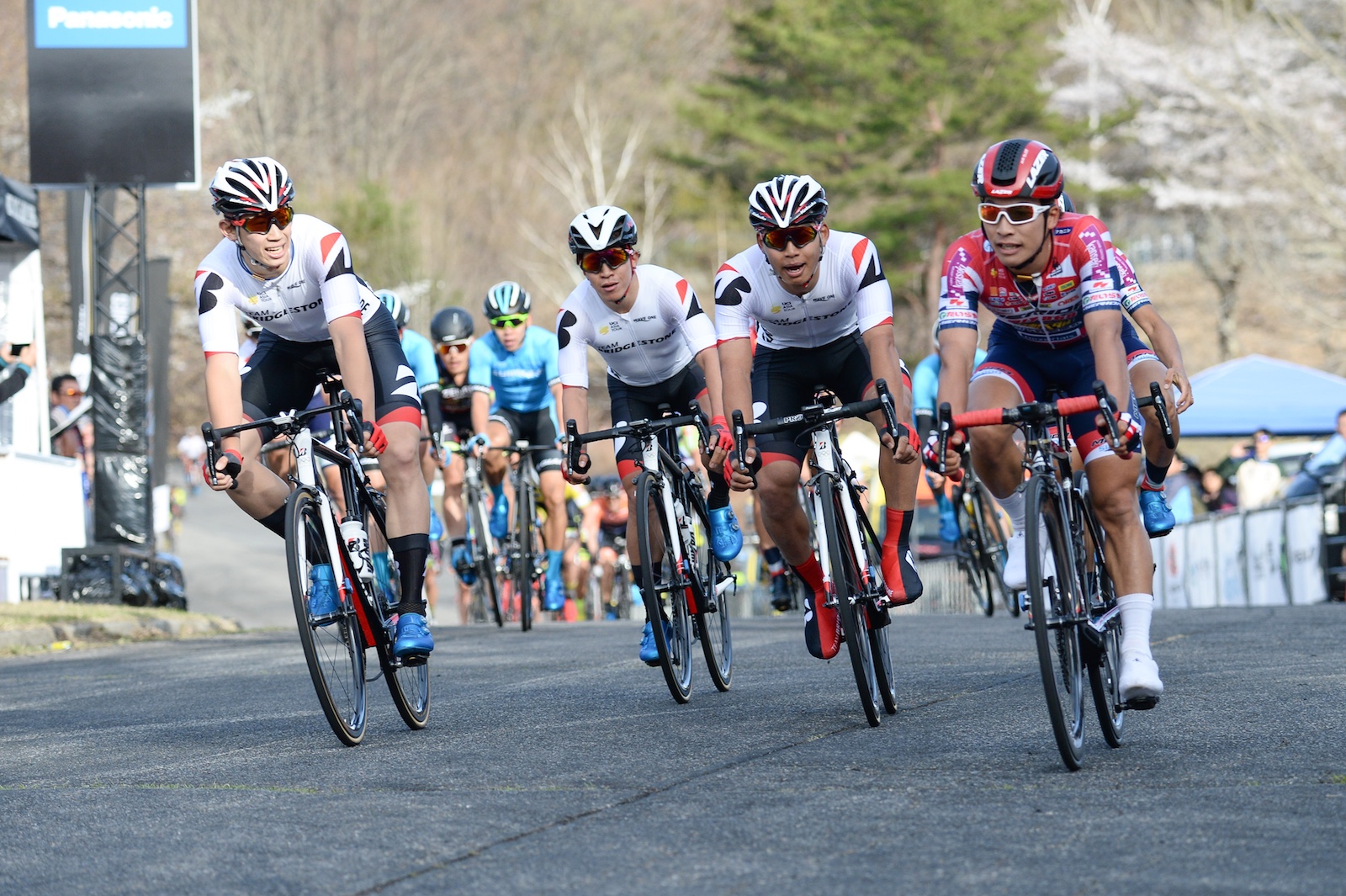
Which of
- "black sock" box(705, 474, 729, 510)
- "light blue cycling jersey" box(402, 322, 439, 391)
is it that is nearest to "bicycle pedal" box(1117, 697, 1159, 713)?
"black sock" box(705, 474, 729, 510)

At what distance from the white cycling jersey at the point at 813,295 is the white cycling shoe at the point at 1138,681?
2233 mm

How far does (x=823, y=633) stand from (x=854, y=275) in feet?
5.20

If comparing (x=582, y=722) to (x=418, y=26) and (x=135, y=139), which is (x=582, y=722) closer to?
(x=135, y=139)

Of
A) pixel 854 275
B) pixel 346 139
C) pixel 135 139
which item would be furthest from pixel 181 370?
pixel 854 275

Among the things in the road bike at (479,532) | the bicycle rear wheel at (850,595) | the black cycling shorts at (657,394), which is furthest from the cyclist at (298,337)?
the road bike at (479,532)

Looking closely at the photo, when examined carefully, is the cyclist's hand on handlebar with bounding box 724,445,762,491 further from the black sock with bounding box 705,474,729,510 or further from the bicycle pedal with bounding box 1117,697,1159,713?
the bicycle pedal with bounding box 1117,697,1159,713

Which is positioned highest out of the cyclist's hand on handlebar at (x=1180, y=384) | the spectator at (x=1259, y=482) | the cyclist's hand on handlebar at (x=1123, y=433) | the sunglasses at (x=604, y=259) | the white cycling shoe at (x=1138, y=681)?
the sunglasses at (x=604, y=259)

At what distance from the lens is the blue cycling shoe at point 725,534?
28.8ft

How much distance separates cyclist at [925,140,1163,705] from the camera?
6.25 metres

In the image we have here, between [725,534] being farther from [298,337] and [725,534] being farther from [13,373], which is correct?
[13,373]

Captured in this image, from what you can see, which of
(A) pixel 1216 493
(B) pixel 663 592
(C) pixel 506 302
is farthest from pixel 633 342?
(A) pixel 1216 493

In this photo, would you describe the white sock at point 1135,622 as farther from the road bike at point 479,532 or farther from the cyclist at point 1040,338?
the road bike at point 479,532

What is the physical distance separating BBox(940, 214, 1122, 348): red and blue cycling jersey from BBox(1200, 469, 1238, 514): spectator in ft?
56.1

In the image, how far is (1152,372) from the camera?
7992 millimetres
